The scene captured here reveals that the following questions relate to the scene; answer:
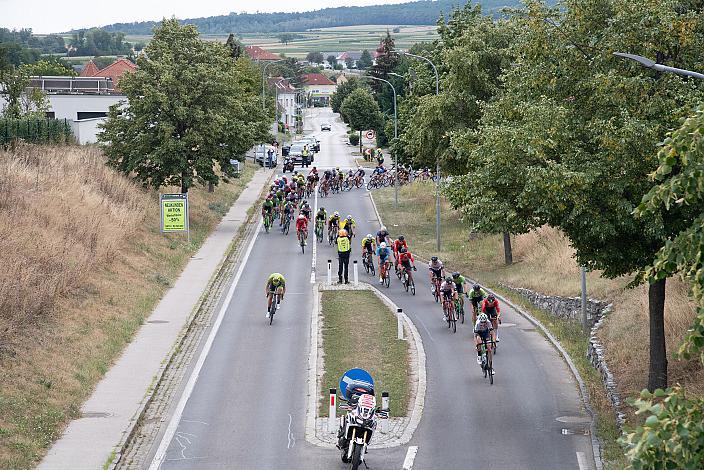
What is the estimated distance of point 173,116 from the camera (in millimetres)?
42938

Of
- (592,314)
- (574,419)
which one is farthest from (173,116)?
(574,419)

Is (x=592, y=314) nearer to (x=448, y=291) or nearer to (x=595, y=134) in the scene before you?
(x=448, y=291)

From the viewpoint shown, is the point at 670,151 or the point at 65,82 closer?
the point at 670,151

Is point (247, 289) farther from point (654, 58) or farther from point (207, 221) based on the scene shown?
point (654, 58)

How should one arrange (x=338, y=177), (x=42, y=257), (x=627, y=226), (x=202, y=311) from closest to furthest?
(x=627, y=226)
(x=42, y=257)
(x=202, y=311)
(x=338, y=177)

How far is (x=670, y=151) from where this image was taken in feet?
25.5

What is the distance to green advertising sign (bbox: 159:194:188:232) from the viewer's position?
126ft

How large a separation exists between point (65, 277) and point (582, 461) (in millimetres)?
14418

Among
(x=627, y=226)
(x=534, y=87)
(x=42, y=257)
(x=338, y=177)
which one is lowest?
(x=338, y=177)

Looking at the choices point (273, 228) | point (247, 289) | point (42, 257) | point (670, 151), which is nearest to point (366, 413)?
point (670, 151)

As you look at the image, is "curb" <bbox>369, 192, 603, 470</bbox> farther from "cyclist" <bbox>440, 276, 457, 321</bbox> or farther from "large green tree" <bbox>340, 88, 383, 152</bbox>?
"large green tree" <bbox>340, 88, 383, 152</bbox>

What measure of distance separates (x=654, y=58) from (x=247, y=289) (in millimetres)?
17814

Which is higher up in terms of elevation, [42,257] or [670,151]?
[670,151]

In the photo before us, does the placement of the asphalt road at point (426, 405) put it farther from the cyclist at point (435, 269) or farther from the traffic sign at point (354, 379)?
the traffic sign at point (354, 379)
